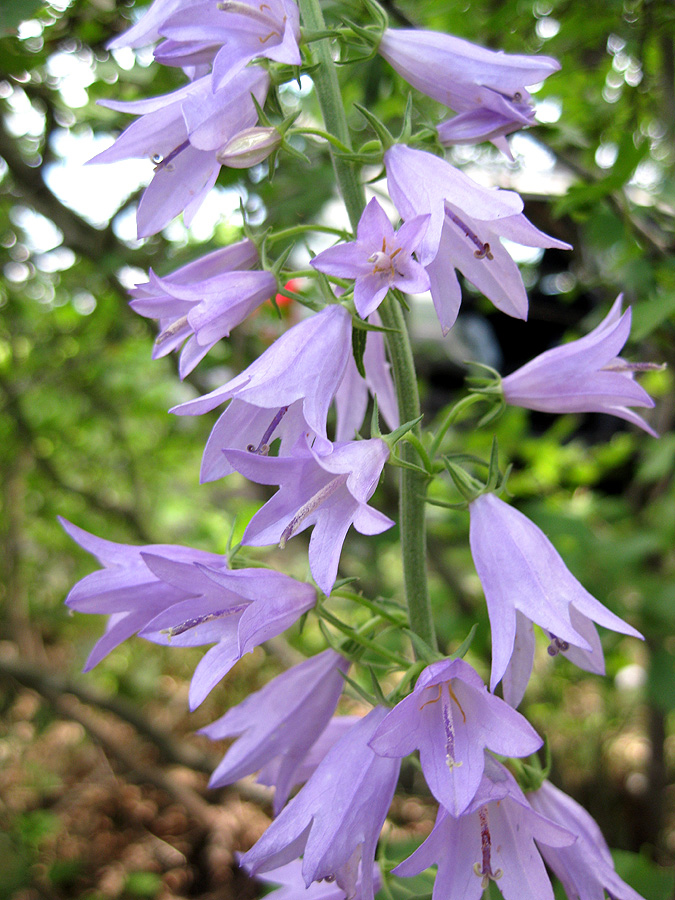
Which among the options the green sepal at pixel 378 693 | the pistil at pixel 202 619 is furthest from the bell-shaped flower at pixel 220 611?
the green sepal at pixel 378 693

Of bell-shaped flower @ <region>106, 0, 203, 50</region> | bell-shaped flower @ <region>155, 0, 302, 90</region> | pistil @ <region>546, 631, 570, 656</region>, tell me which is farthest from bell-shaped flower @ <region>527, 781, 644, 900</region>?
bell-shaped flower @ <region>106, 0, 203, 50</region>

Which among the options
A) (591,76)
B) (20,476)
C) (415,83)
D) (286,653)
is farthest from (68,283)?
(415,83)

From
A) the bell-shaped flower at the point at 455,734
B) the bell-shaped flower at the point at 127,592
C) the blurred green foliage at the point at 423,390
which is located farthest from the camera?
the blurred green foliage at the point at 423,390

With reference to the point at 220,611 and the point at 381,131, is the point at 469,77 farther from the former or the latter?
the point at 220,611

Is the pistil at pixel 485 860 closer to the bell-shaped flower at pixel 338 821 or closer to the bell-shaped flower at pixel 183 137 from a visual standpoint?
the bell-shaped flower at pixel 338 821

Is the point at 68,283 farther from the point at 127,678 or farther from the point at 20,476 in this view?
the point at 127,678

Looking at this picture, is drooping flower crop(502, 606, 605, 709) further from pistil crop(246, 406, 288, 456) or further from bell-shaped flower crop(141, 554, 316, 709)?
pistil crop(246, 406, 288, 456)
